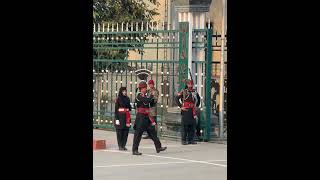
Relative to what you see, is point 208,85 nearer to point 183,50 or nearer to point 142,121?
point 183,50

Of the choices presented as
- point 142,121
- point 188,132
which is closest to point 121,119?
point 142,121

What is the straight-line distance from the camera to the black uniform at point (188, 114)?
1923cm

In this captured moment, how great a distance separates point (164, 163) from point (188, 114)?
3.02 meters

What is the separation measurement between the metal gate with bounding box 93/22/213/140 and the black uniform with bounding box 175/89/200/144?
484 millimetres

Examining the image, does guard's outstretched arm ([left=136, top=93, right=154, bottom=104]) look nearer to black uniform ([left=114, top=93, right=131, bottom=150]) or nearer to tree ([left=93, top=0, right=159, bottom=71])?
black uniform ([left=114, top=93, right=131, bottom=150])

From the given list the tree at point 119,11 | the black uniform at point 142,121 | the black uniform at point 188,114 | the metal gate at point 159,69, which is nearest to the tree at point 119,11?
the tree at point 119,11

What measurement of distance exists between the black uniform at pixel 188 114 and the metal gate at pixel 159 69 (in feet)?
1.59
